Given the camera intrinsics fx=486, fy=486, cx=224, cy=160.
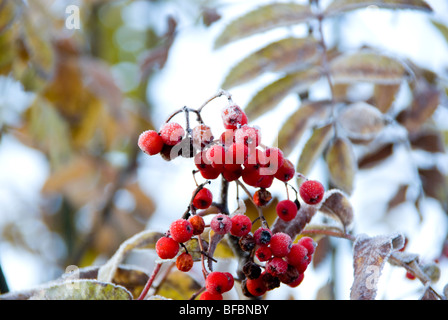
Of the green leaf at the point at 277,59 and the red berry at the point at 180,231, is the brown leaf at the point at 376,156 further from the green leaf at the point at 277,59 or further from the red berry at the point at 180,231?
the red berry at the point at 180,231

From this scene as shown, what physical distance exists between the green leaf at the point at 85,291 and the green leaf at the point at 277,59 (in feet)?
1.57

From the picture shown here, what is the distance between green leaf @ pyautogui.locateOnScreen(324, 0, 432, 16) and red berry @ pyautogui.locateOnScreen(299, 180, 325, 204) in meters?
0.47

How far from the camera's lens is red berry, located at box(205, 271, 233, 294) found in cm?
66

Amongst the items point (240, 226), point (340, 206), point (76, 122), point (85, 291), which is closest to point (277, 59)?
point (340, 206)

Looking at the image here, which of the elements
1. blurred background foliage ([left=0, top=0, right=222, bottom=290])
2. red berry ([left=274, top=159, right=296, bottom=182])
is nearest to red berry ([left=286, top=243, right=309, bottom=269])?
red berry ([left=274, top=159, right=296, bottom=182])

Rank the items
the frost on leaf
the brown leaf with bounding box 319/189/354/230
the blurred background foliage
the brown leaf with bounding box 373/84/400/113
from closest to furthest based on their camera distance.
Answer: the frost on leaf → the brown leaf with bounding box 319/189/354/230 → the brown leaf with bounding box 373/84/400/113 → the blurred background foliage

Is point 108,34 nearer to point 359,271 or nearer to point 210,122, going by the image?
point 210,122

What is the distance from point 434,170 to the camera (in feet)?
4.16

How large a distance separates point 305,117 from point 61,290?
59 cm

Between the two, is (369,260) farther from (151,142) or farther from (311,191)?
(151,142)

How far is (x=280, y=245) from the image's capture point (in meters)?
0.67

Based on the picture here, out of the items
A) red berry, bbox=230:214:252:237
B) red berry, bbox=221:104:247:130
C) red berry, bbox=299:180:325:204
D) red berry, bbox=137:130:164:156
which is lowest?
red berry, bbox=230:214:252:237

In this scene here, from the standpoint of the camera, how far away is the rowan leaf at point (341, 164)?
947mm

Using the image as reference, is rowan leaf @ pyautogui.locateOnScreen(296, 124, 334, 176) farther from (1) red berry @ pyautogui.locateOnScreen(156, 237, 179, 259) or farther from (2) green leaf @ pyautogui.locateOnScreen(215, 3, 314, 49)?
(1) red berry @ pyautogui.locateOnScreen(156, 237, 179, 259)
